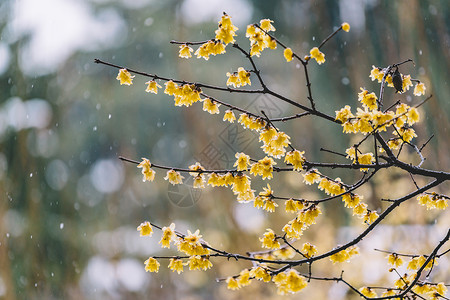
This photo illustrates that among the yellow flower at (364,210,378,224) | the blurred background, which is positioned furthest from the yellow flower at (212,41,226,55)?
the blurred background

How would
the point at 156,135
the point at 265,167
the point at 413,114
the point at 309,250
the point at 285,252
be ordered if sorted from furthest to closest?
1. the point at 156,135
2. the point at 285,252
3. the point at 309,250
4. the point at 265,167
5. the point at 413,114

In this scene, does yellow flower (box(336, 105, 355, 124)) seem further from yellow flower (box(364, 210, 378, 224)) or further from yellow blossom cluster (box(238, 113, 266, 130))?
yellow flower (box(364, 210, 378, 224))

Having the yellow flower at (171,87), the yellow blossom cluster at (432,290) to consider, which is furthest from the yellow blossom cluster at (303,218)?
the yellow flower at (171,87)

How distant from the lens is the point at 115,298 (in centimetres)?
397

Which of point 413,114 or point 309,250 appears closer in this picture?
point 413,114

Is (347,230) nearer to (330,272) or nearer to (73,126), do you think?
(330,272)

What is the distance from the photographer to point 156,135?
4.89 meters

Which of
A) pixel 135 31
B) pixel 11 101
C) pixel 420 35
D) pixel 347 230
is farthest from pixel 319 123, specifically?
pixel 11 101

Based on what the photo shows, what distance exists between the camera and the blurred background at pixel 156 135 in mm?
2945

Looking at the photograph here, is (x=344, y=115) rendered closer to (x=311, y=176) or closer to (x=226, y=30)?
(x=311, y=176)

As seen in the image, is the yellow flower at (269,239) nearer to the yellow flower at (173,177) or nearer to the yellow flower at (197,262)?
the yellow flower at (197,262)

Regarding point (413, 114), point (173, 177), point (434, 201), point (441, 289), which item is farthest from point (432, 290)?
point (173, 177)

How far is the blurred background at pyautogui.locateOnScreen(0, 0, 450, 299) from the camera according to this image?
2.95 metres

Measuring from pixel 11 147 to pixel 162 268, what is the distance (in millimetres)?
1816
